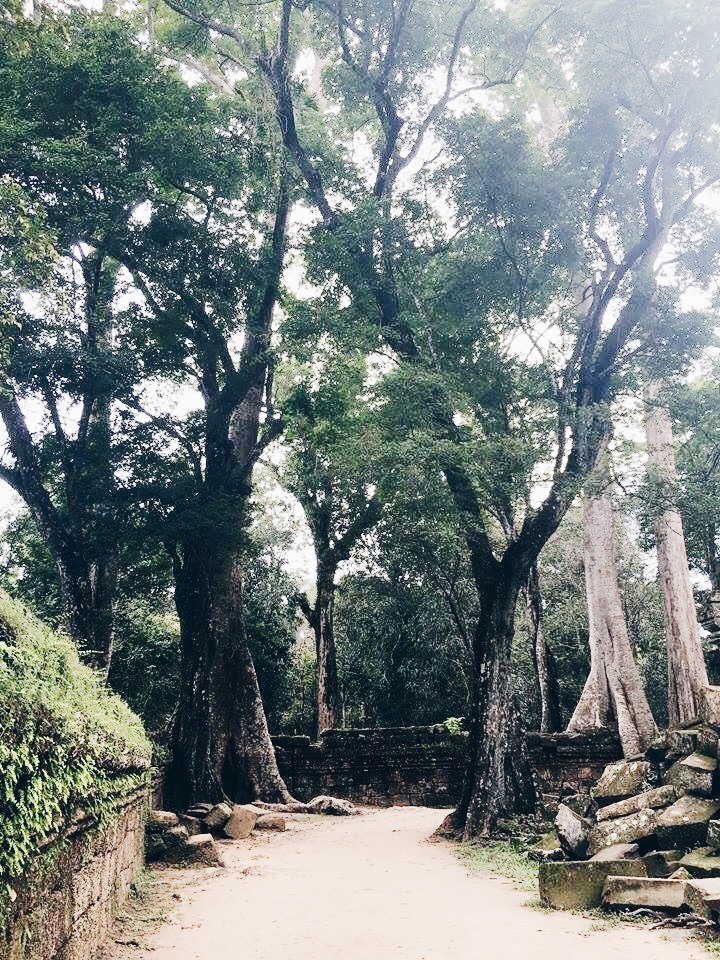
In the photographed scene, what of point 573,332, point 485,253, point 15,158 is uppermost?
point 15,158

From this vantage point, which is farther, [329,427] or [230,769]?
[329,427]

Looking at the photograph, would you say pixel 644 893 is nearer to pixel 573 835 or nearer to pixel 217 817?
pixel 573 835

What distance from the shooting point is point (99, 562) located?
1313cm

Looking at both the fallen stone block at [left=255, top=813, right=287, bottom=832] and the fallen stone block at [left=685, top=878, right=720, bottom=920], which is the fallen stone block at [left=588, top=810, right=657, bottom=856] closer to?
the fallen stone block at [left=685, top=878, right=720, bottom=920]

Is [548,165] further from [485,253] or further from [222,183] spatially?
[222,183]

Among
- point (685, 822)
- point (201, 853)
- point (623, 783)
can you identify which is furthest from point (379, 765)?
point (685, 822)

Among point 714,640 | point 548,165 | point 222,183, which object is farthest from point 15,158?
point 714,640

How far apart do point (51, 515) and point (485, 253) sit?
8011mm

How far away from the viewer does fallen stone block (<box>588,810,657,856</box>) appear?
21.6 ft

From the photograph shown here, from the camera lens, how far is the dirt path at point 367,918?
16.4 feet

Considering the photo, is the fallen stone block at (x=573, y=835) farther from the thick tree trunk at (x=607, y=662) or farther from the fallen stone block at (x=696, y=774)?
the thick tree trunk at (x=607, y=662)

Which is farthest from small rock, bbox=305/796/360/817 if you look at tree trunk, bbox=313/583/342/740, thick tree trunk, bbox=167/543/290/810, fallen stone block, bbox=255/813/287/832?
tree trunk, bbox=313/583/342/740

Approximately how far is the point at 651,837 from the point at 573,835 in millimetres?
691

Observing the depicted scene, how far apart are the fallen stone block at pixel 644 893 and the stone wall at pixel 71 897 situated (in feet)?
12.2
